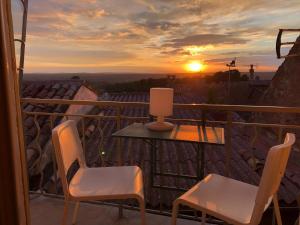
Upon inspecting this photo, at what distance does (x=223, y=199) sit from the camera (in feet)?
5.05

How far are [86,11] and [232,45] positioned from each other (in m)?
4.08

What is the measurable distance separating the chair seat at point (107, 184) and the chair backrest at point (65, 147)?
4.5 inches

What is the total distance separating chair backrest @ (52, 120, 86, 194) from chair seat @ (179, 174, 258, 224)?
699 millimetres

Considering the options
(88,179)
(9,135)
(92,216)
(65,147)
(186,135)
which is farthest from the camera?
(92,216)

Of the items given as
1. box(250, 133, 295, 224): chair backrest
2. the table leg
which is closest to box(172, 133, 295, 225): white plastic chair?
box(250, 133, 295, 224): chair backrest

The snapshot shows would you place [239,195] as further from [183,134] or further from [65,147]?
[65,147]

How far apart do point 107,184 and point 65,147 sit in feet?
1.17

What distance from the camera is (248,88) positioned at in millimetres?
10984

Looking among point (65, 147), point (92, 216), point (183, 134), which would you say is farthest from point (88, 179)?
point (183, 134)

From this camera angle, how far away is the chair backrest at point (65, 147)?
156 cm

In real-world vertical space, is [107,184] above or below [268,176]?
below

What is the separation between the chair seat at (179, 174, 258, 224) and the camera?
1.38 m

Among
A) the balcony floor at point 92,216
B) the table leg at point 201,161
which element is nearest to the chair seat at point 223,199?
the table leg at point 201,161

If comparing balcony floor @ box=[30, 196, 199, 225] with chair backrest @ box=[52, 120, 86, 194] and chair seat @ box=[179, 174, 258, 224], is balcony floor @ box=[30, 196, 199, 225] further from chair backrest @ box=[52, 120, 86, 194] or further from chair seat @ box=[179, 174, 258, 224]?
chair seat @ box=[179, 174, 258, 224]
